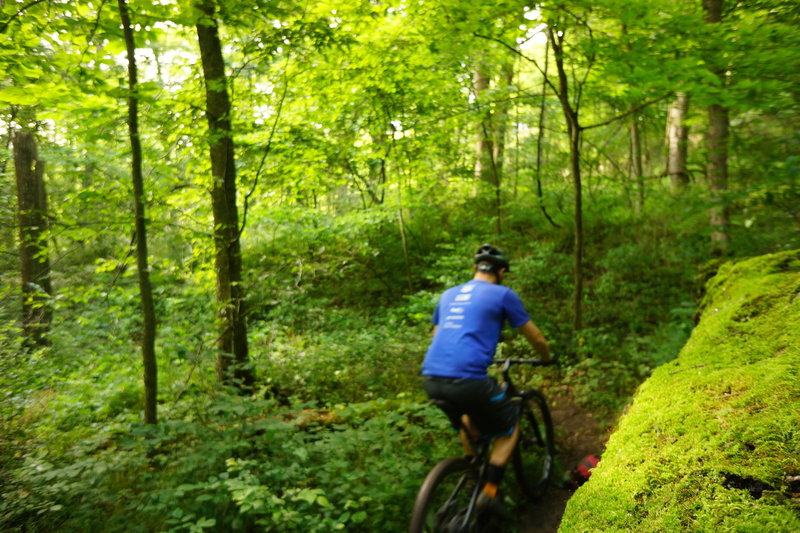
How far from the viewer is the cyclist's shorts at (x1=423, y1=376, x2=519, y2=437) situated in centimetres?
328

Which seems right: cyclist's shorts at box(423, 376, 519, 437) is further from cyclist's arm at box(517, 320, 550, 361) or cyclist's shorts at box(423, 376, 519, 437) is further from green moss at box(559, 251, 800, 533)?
green moss at box(559, 251, 800, 533)

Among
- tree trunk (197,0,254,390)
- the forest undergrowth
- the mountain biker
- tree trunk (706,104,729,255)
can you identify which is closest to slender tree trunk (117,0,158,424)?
the forest undergrowth

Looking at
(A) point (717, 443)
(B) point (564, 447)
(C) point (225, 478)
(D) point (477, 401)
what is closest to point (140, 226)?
(C) point (225, 478)

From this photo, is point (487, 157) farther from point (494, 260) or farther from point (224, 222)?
point (494, 260)

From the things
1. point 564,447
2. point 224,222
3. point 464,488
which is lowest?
point 564,447

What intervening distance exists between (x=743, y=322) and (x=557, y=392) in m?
4.14

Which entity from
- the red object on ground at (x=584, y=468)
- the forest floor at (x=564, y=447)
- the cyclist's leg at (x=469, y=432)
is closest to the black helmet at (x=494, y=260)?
the cyclist's leg at (x=469, y=432)

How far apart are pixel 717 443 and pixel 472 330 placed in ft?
6.41

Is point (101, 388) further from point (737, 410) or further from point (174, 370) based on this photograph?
point (737, 410)

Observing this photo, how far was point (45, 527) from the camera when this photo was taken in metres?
3.04

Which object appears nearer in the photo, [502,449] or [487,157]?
[502,449]

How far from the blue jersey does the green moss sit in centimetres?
112

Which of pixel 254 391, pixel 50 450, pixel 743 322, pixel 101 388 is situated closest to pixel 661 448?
pixel 743 322

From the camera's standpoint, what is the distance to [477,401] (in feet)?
10.9
